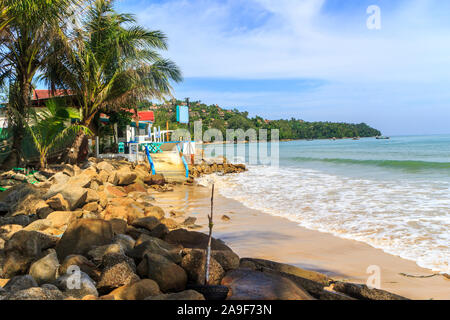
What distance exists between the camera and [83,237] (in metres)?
3.76

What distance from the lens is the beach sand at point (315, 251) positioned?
362 centimetres

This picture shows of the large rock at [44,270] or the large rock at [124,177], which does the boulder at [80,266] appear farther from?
the large rock at [124,177]

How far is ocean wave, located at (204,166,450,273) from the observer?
4.91m

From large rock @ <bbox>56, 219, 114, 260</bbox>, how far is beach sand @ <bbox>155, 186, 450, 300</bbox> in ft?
6.23

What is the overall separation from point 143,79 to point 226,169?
6.80 m

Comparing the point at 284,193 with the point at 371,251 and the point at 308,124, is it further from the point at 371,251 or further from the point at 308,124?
the point at 308,124

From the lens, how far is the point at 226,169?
61.8 ft

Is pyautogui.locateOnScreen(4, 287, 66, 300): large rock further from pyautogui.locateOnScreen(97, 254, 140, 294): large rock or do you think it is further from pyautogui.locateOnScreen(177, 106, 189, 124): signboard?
pyautogui.locateOnScreen(177, 106, 189, 124): signboard

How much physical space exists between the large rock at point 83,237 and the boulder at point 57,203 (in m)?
1.87

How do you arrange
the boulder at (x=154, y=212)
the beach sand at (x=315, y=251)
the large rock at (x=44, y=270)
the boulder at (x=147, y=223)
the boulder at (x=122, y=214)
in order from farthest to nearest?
the boulder at (x=154, y=212)
the boulder at (x=122, y=214)
the boulder at (x=147, y=223)
the beach sand at (x=315, y=251)
the large rock at (x=44, y=270)

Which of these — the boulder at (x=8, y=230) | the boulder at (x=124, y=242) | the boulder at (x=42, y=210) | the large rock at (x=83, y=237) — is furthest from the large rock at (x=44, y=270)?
the boulder at (x=42, y=210)

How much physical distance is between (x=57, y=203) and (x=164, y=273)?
11.4ft

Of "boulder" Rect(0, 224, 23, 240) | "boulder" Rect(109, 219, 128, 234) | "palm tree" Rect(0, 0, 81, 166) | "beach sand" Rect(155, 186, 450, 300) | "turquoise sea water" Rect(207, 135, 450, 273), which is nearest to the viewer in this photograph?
"beach sand" Rect(155, 186, 450, 300)

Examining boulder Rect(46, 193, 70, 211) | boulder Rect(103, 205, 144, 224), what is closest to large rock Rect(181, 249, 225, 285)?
boulder Rect(103, 205, 144, 224)
